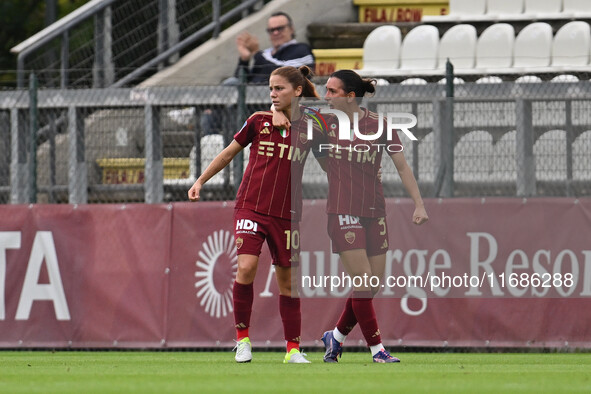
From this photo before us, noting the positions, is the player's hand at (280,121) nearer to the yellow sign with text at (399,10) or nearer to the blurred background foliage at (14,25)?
the yellow sign with text at (399,10)

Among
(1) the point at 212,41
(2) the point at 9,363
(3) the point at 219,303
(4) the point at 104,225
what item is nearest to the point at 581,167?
(3) the point at 219,303

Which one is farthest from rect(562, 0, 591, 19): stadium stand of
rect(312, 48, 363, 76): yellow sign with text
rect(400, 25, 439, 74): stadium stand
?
rect(312, 48, 363, 76): yellow sign with text

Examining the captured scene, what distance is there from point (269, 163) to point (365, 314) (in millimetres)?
1232

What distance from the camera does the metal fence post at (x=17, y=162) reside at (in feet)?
42.6

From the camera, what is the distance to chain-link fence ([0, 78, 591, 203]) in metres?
11.6

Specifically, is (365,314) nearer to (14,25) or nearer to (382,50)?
(382,50)

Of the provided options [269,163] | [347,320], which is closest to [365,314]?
[347,320]

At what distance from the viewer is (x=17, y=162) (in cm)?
Answer: 1302

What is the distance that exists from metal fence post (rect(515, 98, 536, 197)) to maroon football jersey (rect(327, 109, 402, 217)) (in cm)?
319

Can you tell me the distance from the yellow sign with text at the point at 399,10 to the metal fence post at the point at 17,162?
19.3ft

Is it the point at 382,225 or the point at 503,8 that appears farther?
the point at 503,8

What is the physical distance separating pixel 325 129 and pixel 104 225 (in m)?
4.05

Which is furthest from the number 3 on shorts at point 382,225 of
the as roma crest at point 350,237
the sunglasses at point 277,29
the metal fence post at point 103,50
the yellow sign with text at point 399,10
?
the yellow sign with text at point 399,10

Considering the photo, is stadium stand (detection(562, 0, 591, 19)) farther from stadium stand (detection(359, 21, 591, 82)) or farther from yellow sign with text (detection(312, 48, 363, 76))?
yellow sign with text (detection(312, 48, 363, 76))
